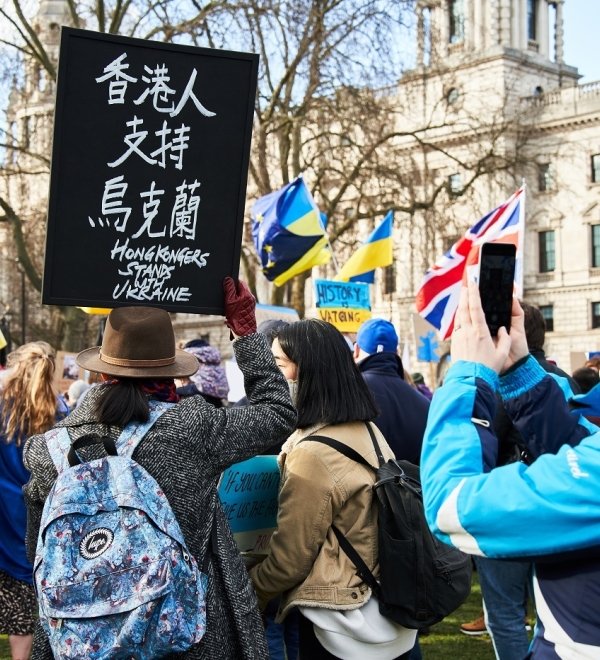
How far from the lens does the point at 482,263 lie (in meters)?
2.28

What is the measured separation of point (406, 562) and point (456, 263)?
224 inches

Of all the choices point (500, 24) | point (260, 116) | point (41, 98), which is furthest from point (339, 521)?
point (500, 24)

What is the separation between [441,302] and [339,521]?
5400 mm

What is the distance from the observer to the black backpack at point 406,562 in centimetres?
374

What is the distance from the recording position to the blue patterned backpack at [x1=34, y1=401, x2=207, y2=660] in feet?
9.39

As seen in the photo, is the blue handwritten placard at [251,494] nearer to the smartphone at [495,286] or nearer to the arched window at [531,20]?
the smartphone at [495,286]

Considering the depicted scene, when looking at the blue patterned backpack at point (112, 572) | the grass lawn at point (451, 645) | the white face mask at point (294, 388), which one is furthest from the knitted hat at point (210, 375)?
the blue patterned backpack at point (112, 572)

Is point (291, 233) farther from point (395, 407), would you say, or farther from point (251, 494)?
point (251, 494)

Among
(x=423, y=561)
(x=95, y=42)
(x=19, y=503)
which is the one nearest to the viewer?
(x=95, y=42)

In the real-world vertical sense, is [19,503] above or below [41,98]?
below

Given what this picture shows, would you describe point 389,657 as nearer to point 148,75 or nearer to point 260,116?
point 148,75

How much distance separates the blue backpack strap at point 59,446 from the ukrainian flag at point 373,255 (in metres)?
9.80

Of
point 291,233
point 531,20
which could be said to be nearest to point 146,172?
point 291,233

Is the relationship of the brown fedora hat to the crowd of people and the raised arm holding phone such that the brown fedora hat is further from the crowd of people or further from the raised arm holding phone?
the raised arm holding phone
